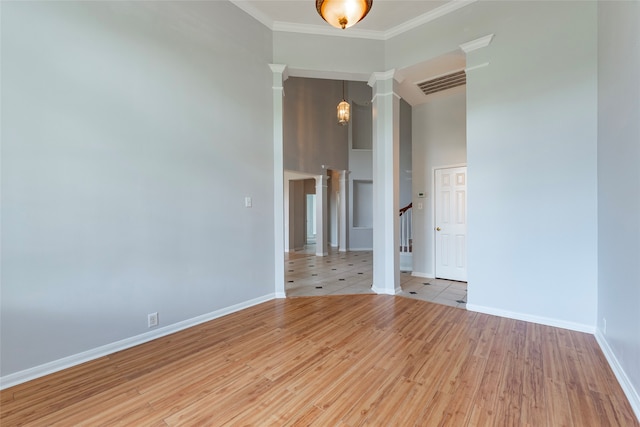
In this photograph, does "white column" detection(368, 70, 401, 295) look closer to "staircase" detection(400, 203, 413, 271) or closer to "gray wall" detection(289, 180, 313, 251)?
"staircase" detection(400, 203, 413, 271)

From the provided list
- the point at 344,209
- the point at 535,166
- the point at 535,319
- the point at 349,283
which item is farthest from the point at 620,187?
the point at 344,209

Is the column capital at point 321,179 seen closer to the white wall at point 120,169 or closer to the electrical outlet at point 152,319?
the white wall at point 120,169

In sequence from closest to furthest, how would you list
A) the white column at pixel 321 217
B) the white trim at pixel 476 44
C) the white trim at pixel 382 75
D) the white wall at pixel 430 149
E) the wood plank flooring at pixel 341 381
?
the wood plank flooring at pixel 341 381 → the white trim at pixel 476 44 → the white trim at pixel 382 75 → the white wall at pixel 430 149 → the white column at pixel 321 217

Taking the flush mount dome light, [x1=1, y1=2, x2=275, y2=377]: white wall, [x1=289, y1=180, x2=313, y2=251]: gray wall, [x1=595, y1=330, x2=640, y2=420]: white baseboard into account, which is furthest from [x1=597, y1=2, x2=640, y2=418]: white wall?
[x1=289, y1=180, x2=313, y2=251]: gray wall

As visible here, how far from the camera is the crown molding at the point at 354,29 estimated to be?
3.48m

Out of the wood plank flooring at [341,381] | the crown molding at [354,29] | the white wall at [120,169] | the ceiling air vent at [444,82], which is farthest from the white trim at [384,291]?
the crown molding at [354,29]

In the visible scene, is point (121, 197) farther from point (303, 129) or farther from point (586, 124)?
point (303, 129)

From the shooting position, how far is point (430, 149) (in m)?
5.13

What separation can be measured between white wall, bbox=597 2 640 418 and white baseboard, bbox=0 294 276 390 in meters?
3.50

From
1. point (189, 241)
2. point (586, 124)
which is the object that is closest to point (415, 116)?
point (586, 124)

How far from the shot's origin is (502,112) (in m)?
3.19

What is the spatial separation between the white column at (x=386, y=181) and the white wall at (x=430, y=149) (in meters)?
1.27

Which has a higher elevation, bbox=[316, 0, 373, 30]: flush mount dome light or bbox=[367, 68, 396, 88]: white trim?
bbox=[367, 68, 396, 88]: white trim

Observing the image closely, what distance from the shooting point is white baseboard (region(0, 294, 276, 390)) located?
1.96 metres
